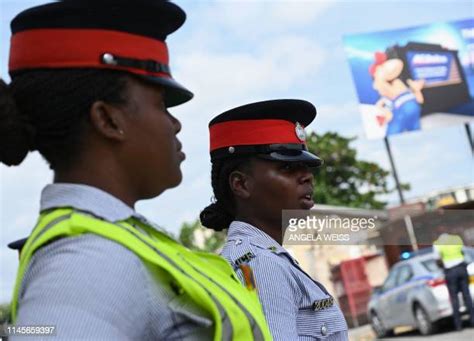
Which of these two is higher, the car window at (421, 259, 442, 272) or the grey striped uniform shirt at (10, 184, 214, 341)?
the car window at (421, 259, 442, 272)

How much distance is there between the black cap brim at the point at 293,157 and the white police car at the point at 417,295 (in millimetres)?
8369

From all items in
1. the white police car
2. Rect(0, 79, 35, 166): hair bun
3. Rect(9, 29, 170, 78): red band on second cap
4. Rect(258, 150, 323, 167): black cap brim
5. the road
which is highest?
the white police car

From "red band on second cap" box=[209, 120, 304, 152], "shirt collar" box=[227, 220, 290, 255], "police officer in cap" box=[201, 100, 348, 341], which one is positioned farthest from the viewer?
"red band on second cap" box=[209, 120, 304, 152]

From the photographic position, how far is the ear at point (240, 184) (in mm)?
3088

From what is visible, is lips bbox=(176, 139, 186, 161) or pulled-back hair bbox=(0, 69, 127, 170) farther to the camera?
lips bbox=(176, 139, 186, 161)

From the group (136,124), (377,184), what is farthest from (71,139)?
(377,184)

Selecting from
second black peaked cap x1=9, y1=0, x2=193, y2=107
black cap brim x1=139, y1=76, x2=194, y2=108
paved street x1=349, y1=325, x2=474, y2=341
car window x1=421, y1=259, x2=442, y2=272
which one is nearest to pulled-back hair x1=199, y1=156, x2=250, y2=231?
black cap brim x1=139, y1=76, x2=194, y2=108

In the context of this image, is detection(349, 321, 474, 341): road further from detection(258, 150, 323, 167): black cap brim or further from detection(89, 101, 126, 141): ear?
detection(89, 101, 126, 141): ear

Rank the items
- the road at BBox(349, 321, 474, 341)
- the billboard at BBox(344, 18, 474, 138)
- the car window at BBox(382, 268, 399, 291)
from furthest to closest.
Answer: the billboard at BBox(344, 18, 474, 138)
the car window at BBox(382, 268, 399, 291)
the road at BBox(349, 321, 474, 341)

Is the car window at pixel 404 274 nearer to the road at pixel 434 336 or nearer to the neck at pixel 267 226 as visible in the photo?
the road at pixel 434 336

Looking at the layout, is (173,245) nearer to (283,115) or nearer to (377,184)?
(283,115)

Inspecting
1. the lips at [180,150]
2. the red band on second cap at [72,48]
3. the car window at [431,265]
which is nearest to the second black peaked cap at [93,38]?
the red band on second cap at [72,48]

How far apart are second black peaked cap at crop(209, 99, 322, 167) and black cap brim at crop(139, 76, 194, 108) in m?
1.34

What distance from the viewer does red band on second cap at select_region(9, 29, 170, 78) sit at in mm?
1529
